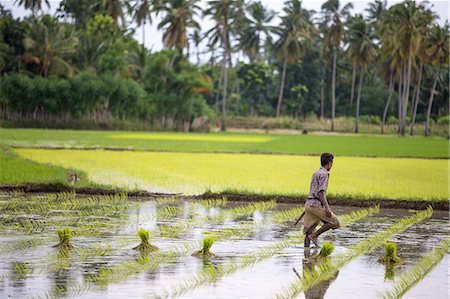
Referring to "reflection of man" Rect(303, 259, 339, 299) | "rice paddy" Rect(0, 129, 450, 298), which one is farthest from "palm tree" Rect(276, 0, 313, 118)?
"reflection of man" Rect(303, 259, 339, 299)

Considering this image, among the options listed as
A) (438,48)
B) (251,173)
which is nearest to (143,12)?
(438,48)

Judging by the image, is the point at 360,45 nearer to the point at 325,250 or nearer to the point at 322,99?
the point at 322,99

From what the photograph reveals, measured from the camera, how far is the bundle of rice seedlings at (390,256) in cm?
839

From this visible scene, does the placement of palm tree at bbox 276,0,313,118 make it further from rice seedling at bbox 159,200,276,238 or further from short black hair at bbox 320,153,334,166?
short black hair at bbox 320,153,334,166

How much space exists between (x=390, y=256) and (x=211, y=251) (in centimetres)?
181

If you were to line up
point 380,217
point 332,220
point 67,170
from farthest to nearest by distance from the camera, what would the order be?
point 67,170, point 380,217, point 332,220

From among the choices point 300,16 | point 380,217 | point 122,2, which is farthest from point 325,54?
point 380,217

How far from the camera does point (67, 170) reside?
18047 millimetres

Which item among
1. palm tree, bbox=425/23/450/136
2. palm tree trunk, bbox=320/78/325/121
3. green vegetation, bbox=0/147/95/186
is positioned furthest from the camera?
palm tree trunk, bbox=320/78/325/121

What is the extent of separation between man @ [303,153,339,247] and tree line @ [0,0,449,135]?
43293mm

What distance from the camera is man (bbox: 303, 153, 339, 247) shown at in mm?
9086

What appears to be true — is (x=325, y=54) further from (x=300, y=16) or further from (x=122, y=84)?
(x=122, y=84)

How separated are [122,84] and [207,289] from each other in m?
47.7

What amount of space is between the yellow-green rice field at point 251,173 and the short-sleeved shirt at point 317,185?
5040 mm
